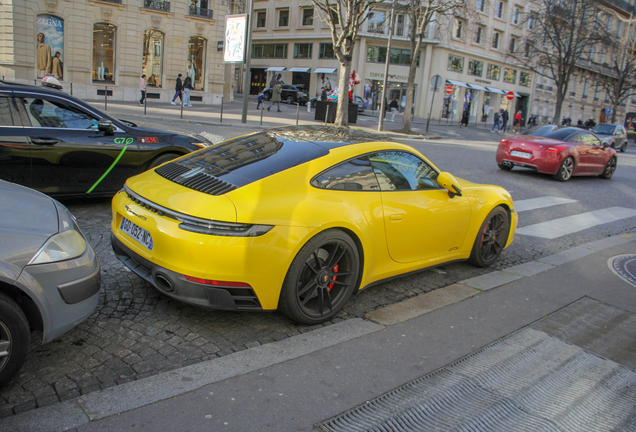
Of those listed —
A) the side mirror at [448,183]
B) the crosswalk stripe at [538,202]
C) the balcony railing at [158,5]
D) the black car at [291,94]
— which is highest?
the balcony railing at [158,5]

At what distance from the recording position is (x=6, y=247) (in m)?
2.44

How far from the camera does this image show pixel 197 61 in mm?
32750

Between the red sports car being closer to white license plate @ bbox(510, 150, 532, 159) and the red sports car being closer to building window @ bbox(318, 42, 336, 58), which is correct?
white license plate @ bbox(510, 150, 532, 159)

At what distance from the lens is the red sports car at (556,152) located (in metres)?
12.3

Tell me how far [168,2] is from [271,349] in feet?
105

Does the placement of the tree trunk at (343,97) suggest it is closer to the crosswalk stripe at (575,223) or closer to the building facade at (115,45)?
the building facade at (115,45)

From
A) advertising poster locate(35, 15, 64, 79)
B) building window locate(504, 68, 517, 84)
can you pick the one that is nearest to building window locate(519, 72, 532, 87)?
building window locate(504, 68, 517, 84)

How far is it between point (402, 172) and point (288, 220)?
145cm

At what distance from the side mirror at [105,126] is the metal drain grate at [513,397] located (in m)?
4.70

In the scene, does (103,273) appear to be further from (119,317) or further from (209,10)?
(209,10)

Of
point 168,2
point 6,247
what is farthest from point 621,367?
point 168,2

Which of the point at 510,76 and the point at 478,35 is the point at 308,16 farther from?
the point at 510,76

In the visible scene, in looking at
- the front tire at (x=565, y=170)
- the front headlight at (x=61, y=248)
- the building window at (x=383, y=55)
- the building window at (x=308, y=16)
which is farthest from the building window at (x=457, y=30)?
the front headlight at (x=61, y=248)

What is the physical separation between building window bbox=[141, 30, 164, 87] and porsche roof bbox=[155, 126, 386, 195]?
95.0 ft
